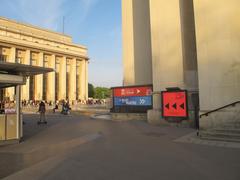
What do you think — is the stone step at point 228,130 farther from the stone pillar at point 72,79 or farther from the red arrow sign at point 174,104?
the stone pillar at point 72,79

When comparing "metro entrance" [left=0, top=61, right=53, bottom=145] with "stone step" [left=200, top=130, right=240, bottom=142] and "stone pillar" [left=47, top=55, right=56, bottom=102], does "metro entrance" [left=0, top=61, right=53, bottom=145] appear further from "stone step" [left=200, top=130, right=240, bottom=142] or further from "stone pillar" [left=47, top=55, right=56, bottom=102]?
"stone pillar" [left=47, top=55, right=56, bottom=102]

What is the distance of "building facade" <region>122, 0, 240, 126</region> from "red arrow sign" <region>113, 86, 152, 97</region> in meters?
1.66

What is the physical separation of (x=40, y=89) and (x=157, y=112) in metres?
69.5

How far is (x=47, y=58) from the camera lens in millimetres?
84625

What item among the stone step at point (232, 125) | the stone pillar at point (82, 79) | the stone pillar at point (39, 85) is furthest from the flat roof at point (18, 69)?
the stone pillar at point (82, 79)

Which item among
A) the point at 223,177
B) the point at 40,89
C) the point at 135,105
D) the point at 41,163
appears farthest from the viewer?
the point at 40,89

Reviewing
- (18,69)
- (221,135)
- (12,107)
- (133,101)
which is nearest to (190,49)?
(133,101)

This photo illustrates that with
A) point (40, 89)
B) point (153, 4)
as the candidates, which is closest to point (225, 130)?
point (153, 4)

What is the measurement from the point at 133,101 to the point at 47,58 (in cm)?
7035

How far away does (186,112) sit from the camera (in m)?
15.1

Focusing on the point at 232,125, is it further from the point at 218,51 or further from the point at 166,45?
the point at 166,45

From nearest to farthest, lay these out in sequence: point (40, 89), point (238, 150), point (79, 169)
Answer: point (79, 169)
point (238, 150)
point (40, 89)

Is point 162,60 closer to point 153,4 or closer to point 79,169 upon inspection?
point 153,4

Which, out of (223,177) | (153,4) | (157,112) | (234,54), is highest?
(153,4)
